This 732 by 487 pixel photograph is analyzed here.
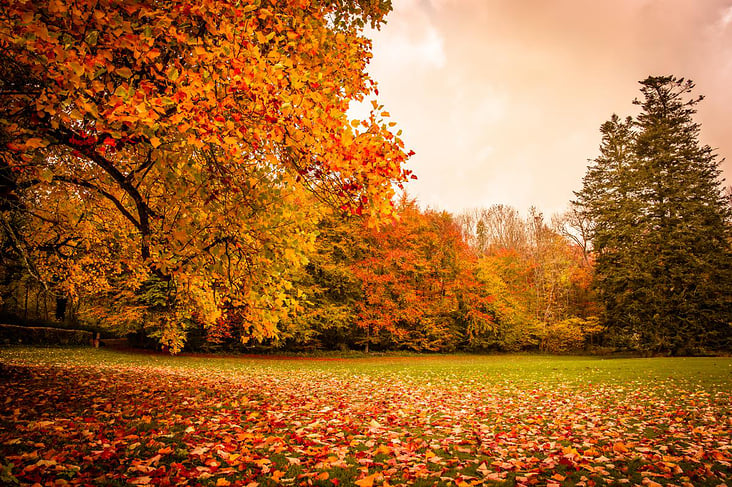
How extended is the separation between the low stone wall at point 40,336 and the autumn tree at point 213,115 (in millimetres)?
19874

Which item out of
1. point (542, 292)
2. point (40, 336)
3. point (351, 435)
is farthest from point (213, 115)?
point (542, 292)

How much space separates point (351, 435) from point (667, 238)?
1148 inches

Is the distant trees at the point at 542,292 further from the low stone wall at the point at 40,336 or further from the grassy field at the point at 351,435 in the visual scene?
the low stone wall at the point at 40,336

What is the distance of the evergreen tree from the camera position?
23859 mm

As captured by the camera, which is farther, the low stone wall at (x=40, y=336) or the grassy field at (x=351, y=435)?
the low stone wall at (x=40, y=336)

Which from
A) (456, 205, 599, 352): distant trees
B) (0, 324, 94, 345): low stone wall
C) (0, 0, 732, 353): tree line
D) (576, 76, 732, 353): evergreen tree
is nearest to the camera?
(0, 0, 732, 353): tree line

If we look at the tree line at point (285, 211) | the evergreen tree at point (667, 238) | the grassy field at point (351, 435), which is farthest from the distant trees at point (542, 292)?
the grassy field at point (351, 435)

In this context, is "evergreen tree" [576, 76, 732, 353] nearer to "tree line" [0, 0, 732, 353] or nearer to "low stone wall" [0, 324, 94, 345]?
"tree line" [0, 0, 732, 353]

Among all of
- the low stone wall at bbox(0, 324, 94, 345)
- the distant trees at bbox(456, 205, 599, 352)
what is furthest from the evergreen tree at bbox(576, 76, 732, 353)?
the low stone wall at bbox(0, 324, 94, 345)

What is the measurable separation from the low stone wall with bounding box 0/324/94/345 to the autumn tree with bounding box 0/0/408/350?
19.9 meters

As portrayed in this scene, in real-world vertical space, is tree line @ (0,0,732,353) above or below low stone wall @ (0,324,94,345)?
above

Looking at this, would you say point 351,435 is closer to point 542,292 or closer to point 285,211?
point 285,211

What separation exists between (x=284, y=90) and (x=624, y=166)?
3295cm

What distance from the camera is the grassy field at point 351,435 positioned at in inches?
138
